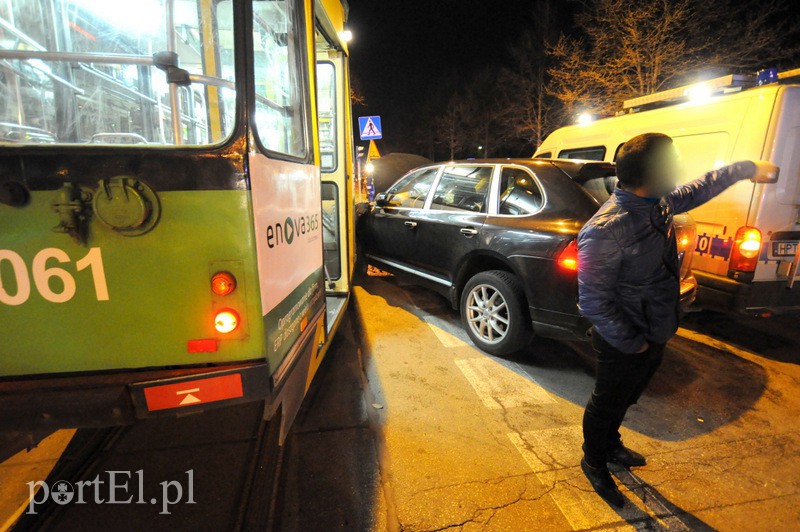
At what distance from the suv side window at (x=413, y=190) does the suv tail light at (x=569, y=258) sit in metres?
2.09

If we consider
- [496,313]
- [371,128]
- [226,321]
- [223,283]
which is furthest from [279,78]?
[371,128]

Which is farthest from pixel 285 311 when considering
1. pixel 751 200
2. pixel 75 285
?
pixel 751 200

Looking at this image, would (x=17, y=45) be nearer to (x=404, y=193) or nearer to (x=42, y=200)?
(x=42, y=200)

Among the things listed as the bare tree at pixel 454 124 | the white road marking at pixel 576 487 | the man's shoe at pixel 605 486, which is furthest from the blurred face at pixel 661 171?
the bare tree at pixel 454 124

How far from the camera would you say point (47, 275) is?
1.74 metres

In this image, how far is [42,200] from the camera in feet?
5.44

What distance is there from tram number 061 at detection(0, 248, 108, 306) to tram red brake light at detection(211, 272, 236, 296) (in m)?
0.44

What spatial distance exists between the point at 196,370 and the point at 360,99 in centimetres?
1953

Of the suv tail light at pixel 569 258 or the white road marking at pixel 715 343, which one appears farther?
the white road marking at pixel 715 343

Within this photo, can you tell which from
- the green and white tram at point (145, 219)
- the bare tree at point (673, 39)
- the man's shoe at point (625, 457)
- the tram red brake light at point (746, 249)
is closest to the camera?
the green and white tram at point (145, 219)

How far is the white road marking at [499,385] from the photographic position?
130 inches

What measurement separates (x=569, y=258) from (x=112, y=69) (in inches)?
127

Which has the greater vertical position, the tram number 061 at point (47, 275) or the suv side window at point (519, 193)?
the suv side window at point (519, 193)

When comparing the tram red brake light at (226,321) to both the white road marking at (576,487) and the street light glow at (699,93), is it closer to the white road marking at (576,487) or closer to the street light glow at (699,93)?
the white road marking at (576,487)
